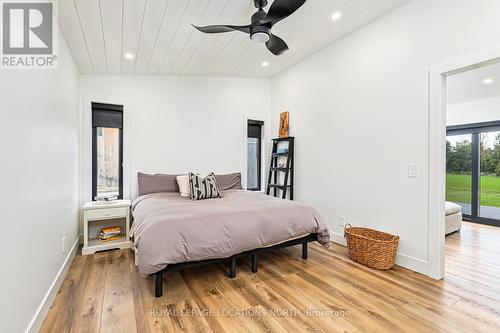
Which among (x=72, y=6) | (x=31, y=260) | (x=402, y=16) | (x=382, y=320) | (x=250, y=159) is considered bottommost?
(x=382, y=320)

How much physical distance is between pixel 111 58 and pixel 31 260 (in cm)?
253

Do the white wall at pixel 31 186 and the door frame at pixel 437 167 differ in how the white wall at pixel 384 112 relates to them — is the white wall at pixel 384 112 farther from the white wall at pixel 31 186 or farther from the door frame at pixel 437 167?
the white wall at pixel 31 186

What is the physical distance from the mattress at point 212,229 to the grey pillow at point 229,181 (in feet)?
4.60

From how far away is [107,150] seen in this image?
3742 millimetres

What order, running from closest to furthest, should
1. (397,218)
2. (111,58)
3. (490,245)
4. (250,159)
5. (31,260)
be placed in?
(31,260) → (397,218) → (111,58) → (490,245) → (250,159)

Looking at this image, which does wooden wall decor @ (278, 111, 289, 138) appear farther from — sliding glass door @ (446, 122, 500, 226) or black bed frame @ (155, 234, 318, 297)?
sliding glass door @ (446, 122, 500, 226)

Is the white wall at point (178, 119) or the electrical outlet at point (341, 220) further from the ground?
the white wall at point (178, 119)

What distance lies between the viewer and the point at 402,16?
8.87 ft

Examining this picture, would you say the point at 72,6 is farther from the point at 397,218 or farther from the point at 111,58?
the point at 397,218

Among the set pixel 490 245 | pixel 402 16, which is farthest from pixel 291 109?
pixel 490 245

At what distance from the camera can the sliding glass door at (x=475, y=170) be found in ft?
15.6

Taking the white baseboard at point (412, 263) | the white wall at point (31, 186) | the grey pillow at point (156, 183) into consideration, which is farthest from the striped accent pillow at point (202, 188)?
the white baseboard at point (412, 263)

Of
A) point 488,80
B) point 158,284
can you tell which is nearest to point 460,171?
point 488,80

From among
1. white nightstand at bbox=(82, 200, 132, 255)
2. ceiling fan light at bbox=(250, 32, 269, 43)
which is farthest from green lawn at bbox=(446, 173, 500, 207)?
white nightstand at bbox=(82, 200, 132, 255)
